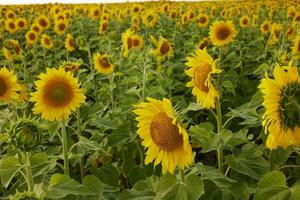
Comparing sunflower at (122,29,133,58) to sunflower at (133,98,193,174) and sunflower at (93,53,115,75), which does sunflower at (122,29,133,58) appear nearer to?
sunflower at (93,53,115,75)

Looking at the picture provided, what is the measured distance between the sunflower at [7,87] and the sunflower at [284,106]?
1799mm

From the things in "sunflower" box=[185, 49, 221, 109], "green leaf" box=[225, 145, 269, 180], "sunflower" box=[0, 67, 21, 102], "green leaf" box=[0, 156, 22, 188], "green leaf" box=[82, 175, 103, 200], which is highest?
"sunflower" box=[185, 49, 221, 109]

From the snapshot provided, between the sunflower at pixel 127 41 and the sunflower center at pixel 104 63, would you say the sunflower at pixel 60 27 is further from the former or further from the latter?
the sunflower center at pixel 104 63

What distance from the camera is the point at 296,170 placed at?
9.42 feet

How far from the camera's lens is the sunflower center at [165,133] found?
1.96m

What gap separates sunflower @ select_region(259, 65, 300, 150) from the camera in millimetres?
1608

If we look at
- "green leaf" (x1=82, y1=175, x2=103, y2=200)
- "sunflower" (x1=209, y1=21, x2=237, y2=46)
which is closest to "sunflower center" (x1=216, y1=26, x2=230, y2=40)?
Answer: "sunflower" (x1=209, y1=21, x2=237, y2=46)

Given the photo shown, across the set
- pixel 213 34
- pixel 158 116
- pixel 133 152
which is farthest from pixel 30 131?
pixel 213 34

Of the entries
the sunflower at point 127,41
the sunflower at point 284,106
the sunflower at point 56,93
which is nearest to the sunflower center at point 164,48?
the sunflower at point 127,41

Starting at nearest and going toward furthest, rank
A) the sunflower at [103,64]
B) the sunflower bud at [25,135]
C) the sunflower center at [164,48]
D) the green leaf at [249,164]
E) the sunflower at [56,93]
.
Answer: the sunflower bud at [25,135], the green leaf at [249,164], the sunflower at [56,93], the sunflower at [103,64], the sunflower center at [164,48]

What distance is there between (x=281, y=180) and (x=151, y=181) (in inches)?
22.9

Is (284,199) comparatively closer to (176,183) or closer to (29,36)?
(176,183)

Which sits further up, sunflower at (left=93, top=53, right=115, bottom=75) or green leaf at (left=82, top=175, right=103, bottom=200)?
sunflower at (left=93, top=53, right=115, bottom=75)

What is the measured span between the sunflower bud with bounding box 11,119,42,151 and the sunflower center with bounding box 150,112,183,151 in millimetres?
465
